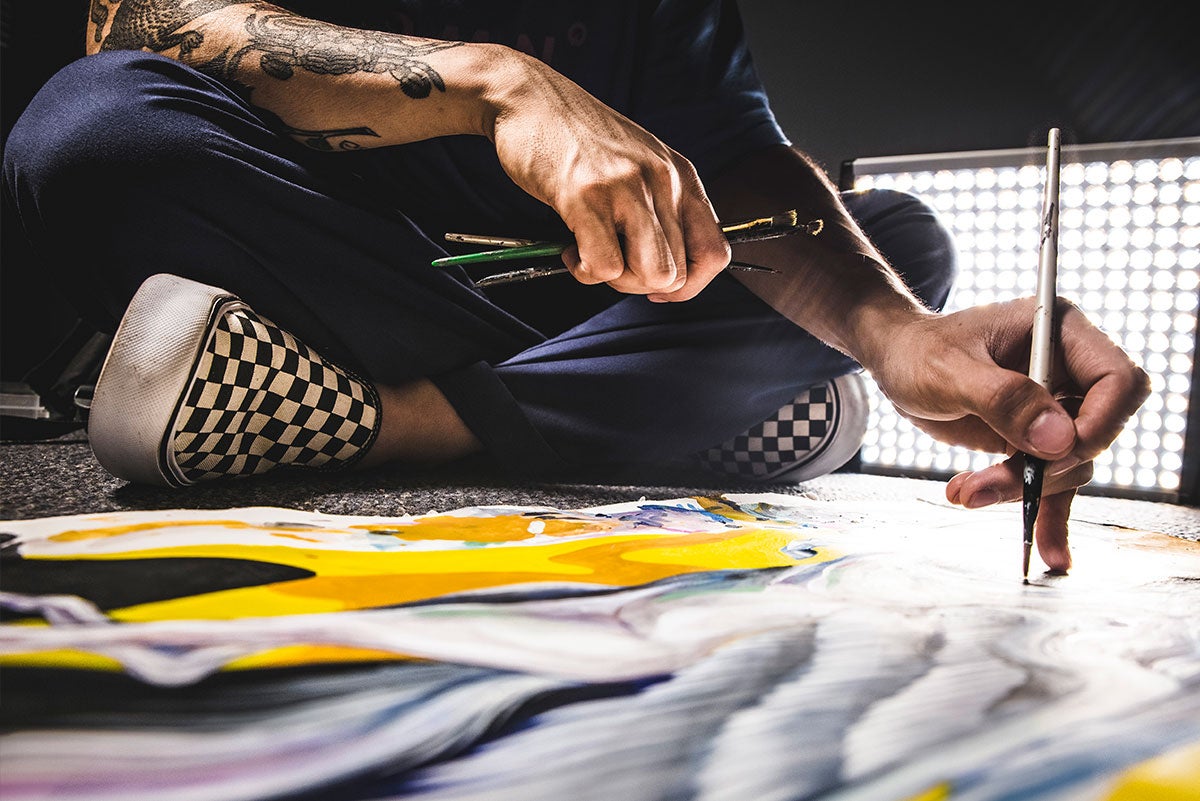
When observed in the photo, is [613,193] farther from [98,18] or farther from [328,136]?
[98,18]

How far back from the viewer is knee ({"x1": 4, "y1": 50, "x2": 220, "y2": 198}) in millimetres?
750

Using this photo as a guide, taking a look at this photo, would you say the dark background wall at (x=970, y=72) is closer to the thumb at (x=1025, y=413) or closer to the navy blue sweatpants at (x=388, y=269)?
the navy blue sweatpants at (x=388, y=269)

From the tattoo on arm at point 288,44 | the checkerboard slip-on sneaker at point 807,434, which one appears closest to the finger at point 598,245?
the tattoo on arm at point 288,44

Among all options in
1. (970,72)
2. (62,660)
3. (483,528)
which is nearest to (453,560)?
(483,528)

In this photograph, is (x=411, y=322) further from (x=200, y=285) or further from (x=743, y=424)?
(x=743, y=424)

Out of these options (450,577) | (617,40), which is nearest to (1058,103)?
(617,40)

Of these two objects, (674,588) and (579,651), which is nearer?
(579,651)

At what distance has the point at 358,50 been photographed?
0.82 meters

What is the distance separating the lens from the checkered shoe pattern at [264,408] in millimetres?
722

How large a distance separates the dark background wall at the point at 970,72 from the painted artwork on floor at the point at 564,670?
1.11 meters

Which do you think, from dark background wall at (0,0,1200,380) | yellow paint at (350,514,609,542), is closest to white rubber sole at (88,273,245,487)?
yellow paint at (350,514,609,542)

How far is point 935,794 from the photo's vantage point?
0.80ft

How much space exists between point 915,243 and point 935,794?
93 centimetres

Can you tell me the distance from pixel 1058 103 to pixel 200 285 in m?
1.43
